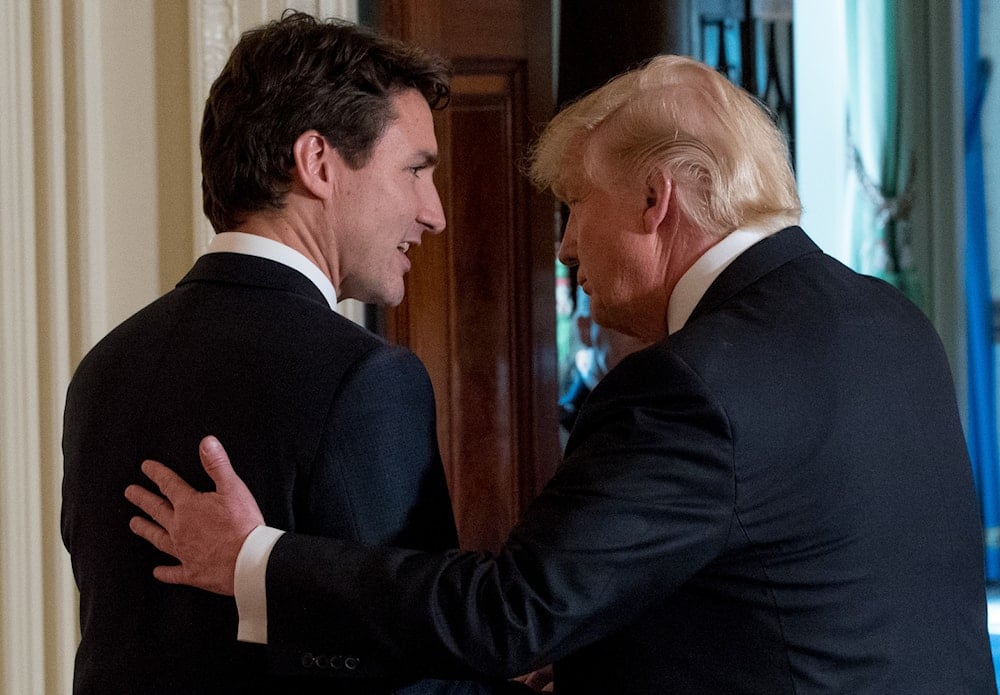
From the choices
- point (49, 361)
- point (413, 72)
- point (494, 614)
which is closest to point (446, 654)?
point (494, 614)

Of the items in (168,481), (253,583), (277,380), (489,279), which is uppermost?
(489,279)

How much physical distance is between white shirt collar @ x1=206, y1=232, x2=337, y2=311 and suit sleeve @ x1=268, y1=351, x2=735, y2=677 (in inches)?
14.1

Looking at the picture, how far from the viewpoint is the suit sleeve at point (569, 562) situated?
4.19 ft

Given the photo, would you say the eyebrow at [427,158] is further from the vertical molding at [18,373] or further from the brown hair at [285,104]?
the vertical molding at [18,373]

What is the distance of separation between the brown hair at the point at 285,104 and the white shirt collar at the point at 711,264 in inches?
18.4

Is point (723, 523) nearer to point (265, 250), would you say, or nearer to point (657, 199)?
point (657, 199)

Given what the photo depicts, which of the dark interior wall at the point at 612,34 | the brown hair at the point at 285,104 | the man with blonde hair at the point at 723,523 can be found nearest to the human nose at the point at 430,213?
the brown hair at the point at 285,104

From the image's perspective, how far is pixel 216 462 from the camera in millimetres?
1315

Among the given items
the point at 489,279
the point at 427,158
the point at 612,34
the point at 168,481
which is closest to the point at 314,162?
the point at 427,158

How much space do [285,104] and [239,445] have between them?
1.57 ft

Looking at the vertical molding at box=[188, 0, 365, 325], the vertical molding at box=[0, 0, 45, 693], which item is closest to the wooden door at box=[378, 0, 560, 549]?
the vertical molding at box=[188, 0, 365, 325]

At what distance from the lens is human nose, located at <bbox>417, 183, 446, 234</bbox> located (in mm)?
1743

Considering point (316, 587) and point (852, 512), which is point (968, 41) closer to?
point (852, 512)

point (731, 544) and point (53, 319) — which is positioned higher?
point (53, 319)
